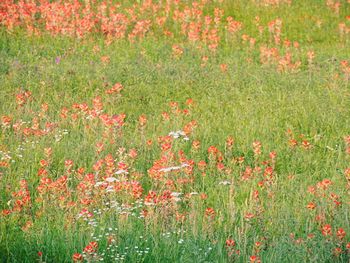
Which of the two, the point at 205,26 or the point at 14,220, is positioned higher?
the point at 14,220

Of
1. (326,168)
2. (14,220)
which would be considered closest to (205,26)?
(326,168)

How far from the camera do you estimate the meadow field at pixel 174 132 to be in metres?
5.88

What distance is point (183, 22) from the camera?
48.4 feet

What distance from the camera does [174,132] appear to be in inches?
344

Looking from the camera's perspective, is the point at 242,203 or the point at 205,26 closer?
the point at 242,203

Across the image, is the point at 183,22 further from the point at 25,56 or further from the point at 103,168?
the point at 103,168

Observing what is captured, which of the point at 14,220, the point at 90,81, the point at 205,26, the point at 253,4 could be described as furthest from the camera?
the point at 253,4

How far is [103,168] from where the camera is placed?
7.77m

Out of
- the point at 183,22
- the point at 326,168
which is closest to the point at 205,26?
the point at 183,22

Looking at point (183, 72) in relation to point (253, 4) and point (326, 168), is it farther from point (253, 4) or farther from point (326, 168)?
point (253, 4)

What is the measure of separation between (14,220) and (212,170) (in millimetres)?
2355

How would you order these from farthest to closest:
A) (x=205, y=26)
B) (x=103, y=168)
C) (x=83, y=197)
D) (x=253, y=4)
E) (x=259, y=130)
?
1. (x=253, y=4)
2. (x=205, y=26)
3. (x=259, y=130)
4. (x=103, y=168)
5. (x=83, y=197)

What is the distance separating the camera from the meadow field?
232 inches

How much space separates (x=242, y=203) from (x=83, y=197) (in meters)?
1.36
